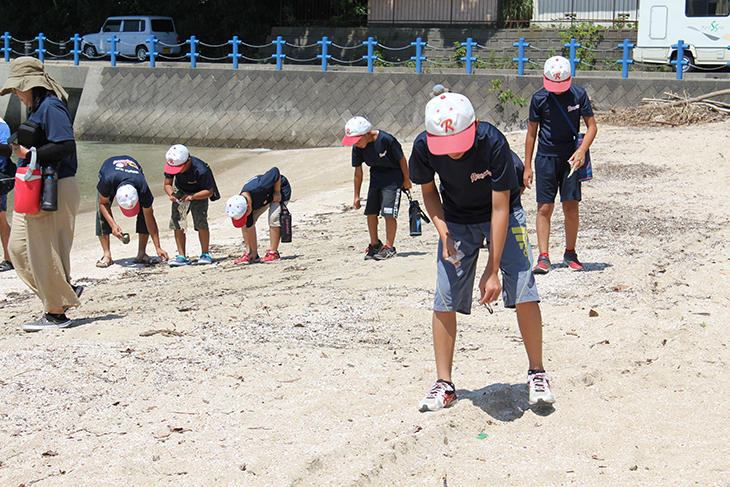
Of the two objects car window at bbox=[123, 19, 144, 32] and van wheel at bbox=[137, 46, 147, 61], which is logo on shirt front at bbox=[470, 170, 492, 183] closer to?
van wheel at bbox=[137, 46, 147, 61]

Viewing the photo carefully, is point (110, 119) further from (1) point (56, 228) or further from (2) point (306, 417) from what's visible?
(2) point (306, 417)

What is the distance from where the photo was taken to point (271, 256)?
7.94 metres

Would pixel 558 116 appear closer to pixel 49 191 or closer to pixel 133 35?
pixel 49 191

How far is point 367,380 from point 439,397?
0.58 m

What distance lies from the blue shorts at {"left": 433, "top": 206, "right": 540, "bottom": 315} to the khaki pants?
3031 mm

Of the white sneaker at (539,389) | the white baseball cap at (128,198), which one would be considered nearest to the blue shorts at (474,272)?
the white sneaker at (539,389)

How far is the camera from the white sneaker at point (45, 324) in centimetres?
528

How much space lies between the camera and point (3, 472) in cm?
313

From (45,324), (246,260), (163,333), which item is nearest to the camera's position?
(163,333)

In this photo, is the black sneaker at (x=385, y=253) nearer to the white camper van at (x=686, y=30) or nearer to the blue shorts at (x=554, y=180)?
the blue shorts at (x=554, y=180)

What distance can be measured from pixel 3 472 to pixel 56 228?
2460mm

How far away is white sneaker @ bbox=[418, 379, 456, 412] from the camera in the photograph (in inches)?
141

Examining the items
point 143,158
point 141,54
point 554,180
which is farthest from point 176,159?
point 141,54

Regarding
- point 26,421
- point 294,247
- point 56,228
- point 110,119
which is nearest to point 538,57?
point 110,119
